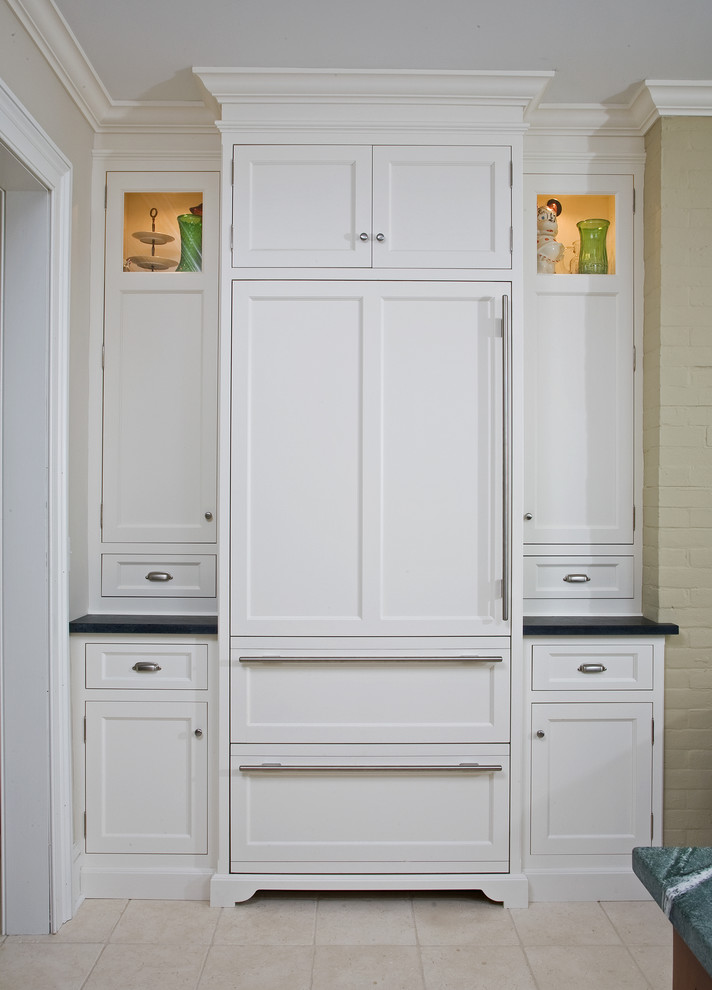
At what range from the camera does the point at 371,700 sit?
2328mm

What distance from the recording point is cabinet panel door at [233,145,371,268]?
2.31 m

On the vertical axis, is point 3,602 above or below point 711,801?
above

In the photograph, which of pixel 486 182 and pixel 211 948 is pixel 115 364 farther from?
pixel 211 948

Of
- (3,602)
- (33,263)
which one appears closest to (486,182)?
(33,263)

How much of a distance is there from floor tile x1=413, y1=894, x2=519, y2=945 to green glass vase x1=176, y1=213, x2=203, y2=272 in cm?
228

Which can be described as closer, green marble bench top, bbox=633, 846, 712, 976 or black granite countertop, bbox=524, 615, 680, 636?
green marble bench top, bbox=633, 846, 712, 976

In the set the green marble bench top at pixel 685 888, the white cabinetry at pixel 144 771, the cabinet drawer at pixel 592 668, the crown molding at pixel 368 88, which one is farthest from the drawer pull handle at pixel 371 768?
the crown molding at pixel 368 88

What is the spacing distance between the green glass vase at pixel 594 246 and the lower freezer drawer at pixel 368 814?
5.66 ft

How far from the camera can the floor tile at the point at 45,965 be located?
195cm

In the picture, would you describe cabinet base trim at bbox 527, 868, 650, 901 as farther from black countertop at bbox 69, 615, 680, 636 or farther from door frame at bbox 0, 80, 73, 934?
door frame at bbox 0, 80, 73, 934

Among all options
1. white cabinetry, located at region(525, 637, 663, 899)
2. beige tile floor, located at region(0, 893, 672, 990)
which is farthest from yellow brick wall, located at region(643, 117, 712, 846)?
beige tile floor, located at region(0, 893, 672, 990)

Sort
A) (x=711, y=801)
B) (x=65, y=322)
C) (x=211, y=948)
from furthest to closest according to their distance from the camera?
(x=711, y=801), (x=65, y=322), (x=211, y=948)

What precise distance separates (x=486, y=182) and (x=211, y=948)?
2474mm

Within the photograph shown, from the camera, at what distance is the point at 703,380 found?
2.45 m
